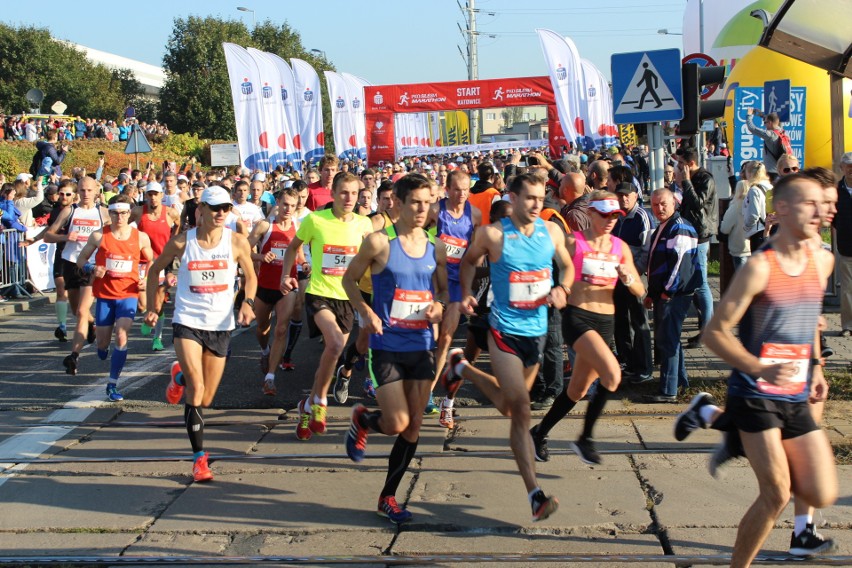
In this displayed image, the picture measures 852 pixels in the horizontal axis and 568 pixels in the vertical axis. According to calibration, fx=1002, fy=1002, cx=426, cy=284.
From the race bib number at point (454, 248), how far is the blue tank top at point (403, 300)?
7.57ft

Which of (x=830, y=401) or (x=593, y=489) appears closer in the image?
(x=593, y=489)

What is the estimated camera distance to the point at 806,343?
441 cm

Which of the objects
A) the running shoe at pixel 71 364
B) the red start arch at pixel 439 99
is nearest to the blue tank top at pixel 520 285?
the running shoe at pixel 71 364

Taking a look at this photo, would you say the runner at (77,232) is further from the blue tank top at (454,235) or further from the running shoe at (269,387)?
the blue tank top at (454,235)

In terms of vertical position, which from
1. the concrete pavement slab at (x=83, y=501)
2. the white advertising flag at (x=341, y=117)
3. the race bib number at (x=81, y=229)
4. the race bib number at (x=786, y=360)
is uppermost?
the white advertising flag at (x=341, y=117)

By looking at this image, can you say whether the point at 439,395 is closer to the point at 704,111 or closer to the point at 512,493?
the point at 512,493

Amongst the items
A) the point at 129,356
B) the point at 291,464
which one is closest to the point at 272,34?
the point at 129,356

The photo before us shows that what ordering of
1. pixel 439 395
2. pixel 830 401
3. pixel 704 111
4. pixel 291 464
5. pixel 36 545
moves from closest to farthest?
pixel 36 545 < pixel 291 464 < pixel 830 401 < pixel 439 395 < pixel 704 111

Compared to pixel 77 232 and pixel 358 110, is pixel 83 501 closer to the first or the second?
pixel 77 232

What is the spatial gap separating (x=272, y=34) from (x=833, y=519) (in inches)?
2886

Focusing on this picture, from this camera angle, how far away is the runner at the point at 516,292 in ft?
18.8

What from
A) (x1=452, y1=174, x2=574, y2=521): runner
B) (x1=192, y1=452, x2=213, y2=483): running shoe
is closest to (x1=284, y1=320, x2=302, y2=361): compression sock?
(x1=192, y1=452, x2=213, y2=483): running shoe

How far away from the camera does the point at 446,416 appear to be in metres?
7.72

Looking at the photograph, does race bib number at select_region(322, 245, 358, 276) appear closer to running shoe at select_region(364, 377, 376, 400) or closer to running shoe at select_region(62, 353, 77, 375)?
running shoe at select_region(364, 377, 376, 400)
